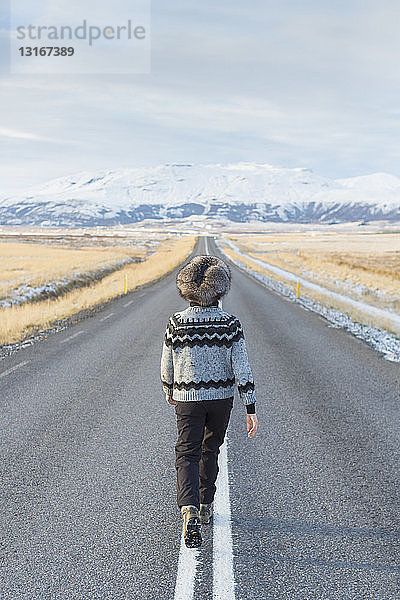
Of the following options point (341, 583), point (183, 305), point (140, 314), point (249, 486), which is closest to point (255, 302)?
point (183, 305)

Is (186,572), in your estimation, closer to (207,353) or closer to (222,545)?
(222,545)

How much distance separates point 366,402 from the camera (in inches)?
297

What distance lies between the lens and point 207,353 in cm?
388

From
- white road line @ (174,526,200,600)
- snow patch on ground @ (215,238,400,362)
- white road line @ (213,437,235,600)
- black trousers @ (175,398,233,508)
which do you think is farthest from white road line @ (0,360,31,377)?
snow patch on ground @ (215,238,400,362)

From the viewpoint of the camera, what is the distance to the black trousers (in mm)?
3865

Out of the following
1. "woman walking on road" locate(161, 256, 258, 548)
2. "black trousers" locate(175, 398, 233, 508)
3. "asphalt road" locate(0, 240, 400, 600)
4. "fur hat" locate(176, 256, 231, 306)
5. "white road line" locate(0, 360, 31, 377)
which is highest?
"fur hat" locate(176, 256, 231, 306)

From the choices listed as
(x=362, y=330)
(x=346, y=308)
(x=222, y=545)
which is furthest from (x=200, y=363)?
(x=346, y=308)

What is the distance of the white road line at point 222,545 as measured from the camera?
331 centimetres

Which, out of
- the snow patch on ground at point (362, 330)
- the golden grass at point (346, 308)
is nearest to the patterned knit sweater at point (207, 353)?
the snow patch on ground at point (362, 330)

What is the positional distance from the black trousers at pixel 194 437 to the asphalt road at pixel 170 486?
0.38 metres

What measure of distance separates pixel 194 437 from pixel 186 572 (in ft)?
2.82

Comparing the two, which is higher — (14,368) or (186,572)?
(186,572)

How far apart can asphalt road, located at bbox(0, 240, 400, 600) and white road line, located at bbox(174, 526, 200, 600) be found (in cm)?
4

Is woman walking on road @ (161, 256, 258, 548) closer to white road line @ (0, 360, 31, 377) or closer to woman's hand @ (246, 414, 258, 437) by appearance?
woman's hand @ (246, 414, 258, 437)
